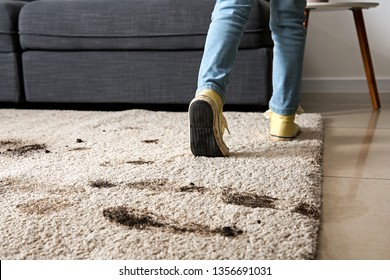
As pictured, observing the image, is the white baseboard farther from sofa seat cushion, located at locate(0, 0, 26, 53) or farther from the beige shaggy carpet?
sofa seat cushion, located at locate(0, 0, 26, 53)

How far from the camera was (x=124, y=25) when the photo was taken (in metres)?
1.96

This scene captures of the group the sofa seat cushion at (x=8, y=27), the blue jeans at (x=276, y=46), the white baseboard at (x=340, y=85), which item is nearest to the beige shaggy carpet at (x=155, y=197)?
the blue jeans at (x=276, y=46)

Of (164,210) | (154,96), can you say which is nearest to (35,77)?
(154,96)

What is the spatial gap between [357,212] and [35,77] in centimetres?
160

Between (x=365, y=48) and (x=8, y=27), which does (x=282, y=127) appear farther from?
(x=8, y=27)

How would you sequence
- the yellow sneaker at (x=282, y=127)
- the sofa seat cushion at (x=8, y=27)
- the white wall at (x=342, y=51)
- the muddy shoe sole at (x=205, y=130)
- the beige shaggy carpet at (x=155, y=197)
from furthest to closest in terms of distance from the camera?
1. the white wall at (x=342, y=51)
2. the sofa seat cushion at (x=8, y=27)
3. the yellow sneaker at (x=282, y=127)
4. the muddy shoe sole at (x=205, y=130)
5. the beige shaggy carpet at (x=155, y=197)

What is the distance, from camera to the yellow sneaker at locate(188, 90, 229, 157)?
3.74 feet

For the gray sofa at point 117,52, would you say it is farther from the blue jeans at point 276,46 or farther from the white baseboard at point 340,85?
the white baseboard at point 340,85

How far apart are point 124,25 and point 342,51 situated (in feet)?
4.10

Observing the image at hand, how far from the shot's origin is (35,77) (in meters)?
2.10

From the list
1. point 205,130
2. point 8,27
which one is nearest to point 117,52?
point 8,27

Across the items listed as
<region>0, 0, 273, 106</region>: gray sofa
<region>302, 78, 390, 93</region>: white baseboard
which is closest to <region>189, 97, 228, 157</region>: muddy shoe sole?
<region>0, 0, 273, 106</region>: gray sofa

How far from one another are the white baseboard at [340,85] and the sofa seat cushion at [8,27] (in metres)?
1.49

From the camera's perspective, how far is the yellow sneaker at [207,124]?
1.14 metres
